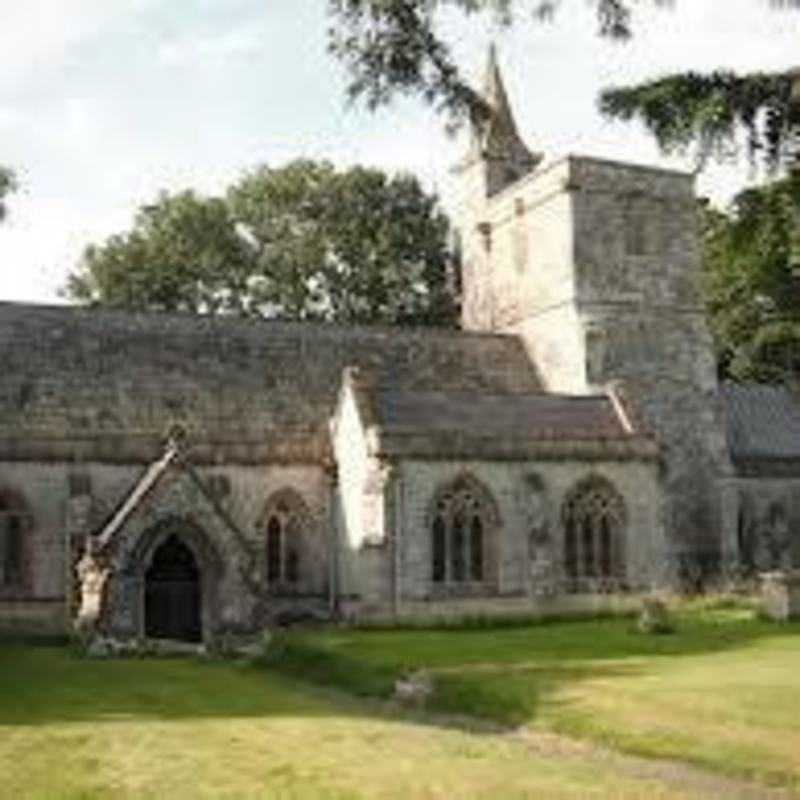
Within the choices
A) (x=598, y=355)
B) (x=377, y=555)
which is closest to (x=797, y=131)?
(x=377, y=555)

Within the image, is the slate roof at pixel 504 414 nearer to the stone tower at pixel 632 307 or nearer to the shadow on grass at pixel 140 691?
the stone tower at pixel 632 307

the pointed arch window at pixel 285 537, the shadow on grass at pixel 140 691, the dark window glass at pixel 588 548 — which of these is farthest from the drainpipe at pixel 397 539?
the shadow on grass at pixel 140 691

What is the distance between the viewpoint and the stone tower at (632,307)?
49.7 m

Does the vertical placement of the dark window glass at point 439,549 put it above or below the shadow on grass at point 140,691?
above

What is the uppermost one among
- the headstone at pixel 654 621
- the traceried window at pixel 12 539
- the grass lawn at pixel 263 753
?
the traceried window at pixel 12 539

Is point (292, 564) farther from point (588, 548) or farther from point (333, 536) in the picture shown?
point (588, 548)

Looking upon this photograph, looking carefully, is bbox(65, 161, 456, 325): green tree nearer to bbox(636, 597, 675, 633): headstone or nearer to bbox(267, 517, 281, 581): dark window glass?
bbox(267, 517, 281, 581): dark window glass

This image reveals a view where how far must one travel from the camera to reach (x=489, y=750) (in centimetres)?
1941

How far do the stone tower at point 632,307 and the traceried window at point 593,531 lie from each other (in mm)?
4280

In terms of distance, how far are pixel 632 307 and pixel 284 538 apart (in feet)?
45.0

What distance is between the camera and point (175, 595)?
132 feet

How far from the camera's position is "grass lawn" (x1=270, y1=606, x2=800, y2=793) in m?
19.5

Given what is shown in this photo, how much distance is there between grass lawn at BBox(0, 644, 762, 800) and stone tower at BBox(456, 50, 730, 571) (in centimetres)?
2396

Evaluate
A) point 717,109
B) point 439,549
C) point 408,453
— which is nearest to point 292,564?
point 439,549
